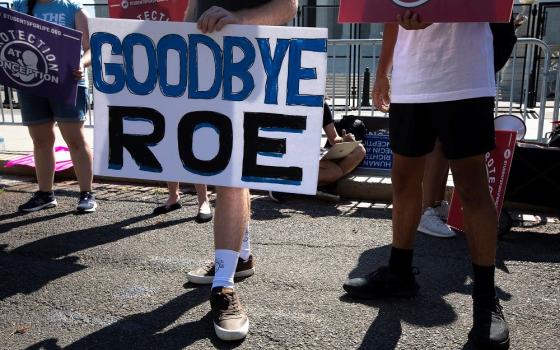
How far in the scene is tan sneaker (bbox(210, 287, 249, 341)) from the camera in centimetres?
232

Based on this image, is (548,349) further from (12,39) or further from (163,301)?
(12,39)

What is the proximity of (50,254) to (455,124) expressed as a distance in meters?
2.56

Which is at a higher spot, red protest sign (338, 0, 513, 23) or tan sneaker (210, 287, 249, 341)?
red protest sign (338, 0, 513, 23)

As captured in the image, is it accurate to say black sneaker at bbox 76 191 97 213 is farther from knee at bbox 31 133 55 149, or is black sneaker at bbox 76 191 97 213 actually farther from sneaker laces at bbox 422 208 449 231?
sneaker laces at bbox 422 208 449 231

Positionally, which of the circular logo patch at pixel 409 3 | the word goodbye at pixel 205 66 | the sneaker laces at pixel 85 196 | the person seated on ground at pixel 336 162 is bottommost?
the sneaker laces at pixel 85 196

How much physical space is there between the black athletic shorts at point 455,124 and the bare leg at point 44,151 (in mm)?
2961

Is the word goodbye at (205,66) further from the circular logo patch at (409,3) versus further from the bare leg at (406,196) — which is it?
the bare leg at (406,196)

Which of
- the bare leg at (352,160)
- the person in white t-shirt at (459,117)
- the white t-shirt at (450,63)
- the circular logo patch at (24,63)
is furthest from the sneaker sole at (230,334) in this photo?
the bare leg at (352,160)

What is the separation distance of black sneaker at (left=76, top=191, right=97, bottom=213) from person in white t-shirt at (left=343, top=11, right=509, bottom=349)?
8.96ft

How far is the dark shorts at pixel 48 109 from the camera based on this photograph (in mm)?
4156

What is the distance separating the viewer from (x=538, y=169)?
366 cm

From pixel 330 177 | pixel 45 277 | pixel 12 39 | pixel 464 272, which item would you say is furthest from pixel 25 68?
pixel 464 272

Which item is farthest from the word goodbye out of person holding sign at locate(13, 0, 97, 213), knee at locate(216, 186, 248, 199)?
person holding sign at locate(13, 0, 97, 213)

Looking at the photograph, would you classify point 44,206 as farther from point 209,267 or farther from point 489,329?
point 489,329
